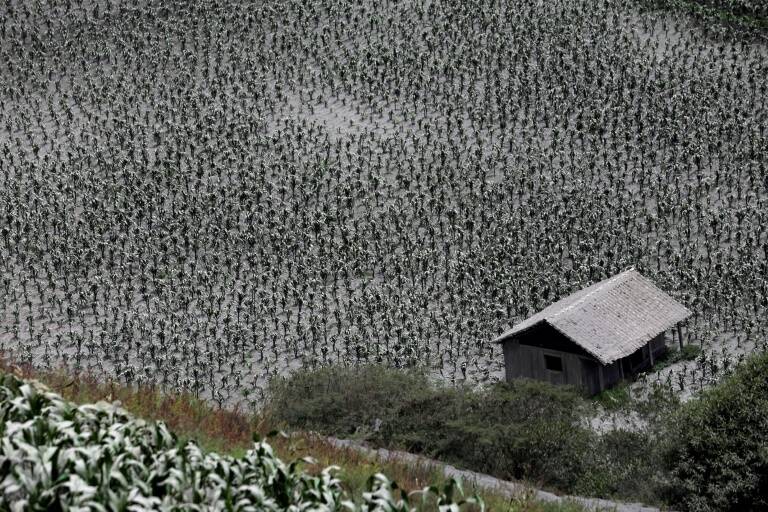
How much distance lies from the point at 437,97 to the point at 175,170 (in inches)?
588

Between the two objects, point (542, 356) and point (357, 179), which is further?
point (357, 179)

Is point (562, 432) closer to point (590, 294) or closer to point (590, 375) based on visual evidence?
point (590, 375)

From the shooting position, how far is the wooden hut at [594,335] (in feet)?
122

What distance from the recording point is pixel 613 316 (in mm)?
38406

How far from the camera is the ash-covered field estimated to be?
4238 cm

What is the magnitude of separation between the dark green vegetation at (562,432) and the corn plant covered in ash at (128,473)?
37.4 feet

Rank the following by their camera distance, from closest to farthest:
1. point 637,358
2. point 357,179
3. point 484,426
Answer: point 484,426, point 637,358, point 357,179

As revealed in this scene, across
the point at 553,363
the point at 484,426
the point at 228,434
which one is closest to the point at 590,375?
the point at 553,363

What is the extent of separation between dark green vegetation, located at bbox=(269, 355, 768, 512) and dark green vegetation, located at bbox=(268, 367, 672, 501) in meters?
0.03

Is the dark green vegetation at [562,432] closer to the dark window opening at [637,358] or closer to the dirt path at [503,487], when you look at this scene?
the dirt path at [503,487]

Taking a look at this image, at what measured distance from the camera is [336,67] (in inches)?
2472

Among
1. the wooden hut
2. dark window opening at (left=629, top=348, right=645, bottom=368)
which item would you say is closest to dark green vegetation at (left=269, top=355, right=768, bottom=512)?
the wooden hut

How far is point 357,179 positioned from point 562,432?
94.7 ft

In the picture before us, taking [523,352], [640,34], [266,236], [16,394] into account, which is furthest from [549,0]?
[16,394]
